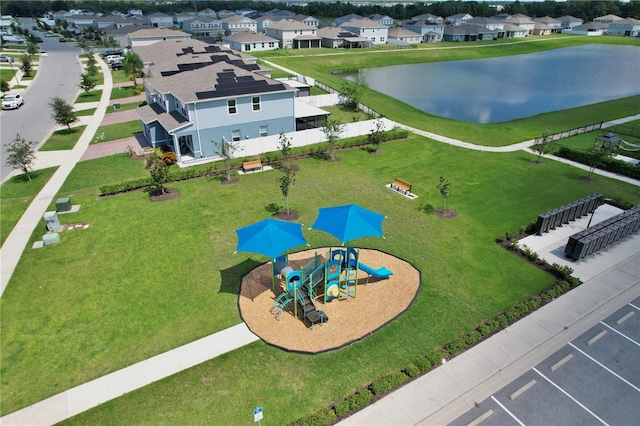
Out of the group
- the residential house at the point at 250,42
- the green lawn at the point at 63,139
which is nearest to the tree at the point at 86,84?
the green lawn at the point at 63,139

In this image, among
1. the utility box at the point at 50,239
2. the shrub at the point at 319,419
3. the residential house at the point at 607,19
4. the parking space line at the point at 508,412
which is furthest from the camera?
the residential house at the point at 607,19

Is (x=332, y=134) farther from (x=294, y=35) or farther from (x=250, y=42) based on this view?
(x=294, y=35)

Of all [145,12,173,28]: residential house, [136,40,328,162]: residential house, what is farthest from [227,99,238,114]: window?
[145,12,173,28]: residential house

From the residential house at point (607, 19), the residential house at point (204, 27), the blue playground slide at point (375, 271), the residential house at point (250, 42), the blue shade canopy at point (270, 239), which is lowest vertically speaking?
the blue playground slide at point (375, 271)

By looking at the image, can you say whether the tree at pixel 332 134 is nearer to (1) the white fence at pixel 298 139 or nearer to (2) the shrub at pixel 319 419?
(1) the white fence at pixel 298 139

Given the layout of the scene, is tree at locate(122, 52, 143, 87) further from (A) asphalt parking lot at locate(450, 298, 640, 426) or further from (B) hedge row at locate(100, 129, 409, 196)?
(A) asphalt parking lot at locate(450, 298, 640, 426)


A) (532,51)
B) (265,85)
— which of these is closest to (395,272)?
(265,85)

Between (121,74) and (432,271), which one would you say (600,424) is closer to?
(432,271)
